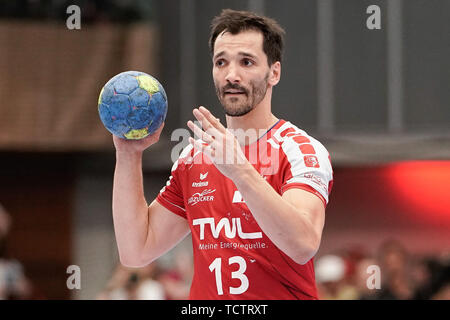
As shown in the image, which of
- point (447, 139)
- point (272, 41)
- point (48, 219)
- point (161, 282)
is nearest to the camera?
point (272, 41)

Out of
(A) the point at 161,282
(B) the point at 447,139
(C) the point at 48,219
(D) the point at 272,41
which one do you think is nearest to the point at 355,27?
(B) the point at 447,139

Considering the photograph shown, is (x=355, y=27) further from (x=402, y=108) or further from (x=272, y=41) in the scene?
(x=272, y=41)

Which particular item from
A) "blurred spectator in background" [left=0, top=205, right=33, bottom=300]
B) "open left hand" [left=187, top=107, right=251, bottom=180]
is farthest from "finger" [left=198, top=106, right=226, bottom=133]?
"blurred spectator in background" [left=0, top=205, right=33, bottom=300]

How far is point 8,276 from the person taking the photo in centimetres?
1228

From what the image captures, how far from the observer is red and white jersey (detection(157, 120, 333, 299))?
463 cm

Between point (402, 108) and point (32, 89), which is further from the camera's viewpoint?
point (32, 89)

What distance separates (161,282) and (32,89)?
17.2 ft

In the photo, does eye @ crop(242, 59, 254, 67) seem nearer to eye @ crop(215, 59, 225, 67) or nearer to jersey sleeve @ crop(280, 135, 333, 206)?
eye @ crop(215, 59, 225, 67)

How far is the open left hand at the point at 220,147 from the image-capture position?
417 centimetres

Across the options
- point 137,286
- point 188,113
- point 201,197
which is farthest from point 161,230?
point 188,113

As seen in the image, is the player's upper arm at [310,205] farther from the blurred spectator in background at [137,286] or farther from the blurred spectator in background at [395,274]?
the blurred spectator in background at [137,286]

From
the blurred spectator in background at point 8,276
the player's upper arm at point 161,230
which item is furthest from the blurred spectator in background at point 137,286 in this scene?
the player's upper arm at point 161,230

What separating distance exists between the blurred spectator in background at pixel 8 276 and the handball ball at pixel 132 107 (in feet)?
19.1

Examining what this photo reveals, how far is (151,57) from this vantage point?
14.9 meters
